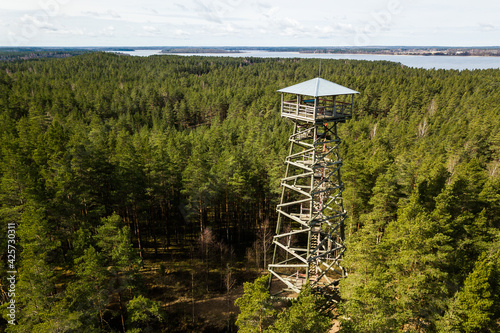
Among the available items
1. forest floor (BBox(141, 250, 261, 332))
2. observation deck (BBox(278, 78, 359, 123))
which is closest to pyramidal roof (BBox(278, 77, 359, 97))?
observation deck (BBox(278, 78, 359, 123))

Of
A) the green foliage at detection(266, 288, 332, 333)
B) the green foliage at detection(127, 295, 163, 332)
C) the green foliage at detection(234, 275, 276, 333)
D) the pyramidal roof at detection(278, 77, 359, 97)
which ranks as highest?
the pyramidal roof at detection(278, 77, 359, 97)

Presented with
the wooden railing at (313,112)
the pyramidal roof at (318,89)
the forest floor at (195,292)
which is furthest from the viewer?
the forest floor at (195,292)

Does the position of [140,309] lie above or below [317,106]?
below

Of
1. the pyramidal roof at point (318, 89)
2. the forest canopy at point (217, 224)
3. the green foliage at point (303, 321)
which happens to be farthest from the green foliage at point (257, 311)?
the pyramidal roof at point (318, 89)

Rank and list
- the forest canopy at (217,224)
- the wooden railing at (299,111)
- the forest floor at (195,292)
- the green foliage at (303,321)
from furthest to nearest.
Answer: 1. the forest floor at (195,292)
2. the wooden railing at (299,111)
3. the forest canopy at (217,224)
4. the green foliage at (303,321)

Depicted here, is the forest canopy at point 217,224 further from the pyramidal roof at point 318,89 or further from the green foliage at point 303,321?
the pyramidal roof at point 318,89

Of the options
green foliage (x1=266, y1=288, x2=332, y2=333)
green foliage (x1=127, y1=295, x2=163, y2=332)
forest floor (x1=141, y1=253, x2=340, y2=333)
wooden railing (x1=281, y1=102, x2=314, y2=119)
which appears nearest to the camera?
green foliage (x1=266, y1=288, x2=332, y2=333)

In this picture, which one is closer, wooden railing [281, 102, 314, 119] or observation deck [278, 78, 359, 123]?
observation deck [278, 78, 359, 123]

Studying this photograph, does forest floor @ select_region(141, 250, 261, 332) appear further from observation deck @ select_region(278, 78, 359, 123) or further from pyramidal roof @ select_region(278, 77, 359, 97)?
pyramidal roof @ select_region(278, 77, 359, 97)

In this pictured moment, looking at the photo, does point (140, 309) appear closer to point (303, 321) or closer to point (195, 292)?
point (303, 321)

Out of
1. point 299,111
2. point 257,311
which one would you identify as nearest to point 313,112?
point 299,111

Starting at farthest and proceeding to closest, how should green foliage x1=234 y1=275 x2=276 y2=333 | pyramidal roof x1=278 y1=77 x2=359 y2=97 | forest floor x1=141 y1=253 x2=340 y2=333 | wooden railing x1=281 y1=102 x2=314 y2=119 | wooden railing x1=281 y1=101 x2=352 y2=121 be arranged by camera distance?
forest floor x1=141 y1=253 x2=340 y2=333 < wooden railing x1=281 y1=102 x2=314 y2=119 < wooden railing x1=281 y1=101 x2=352 y2=121 < pyramidal roof x1=278 y1=77 x2=359 y2=97 < green foliage x1=234 y1=275 x2=276 y2=333
